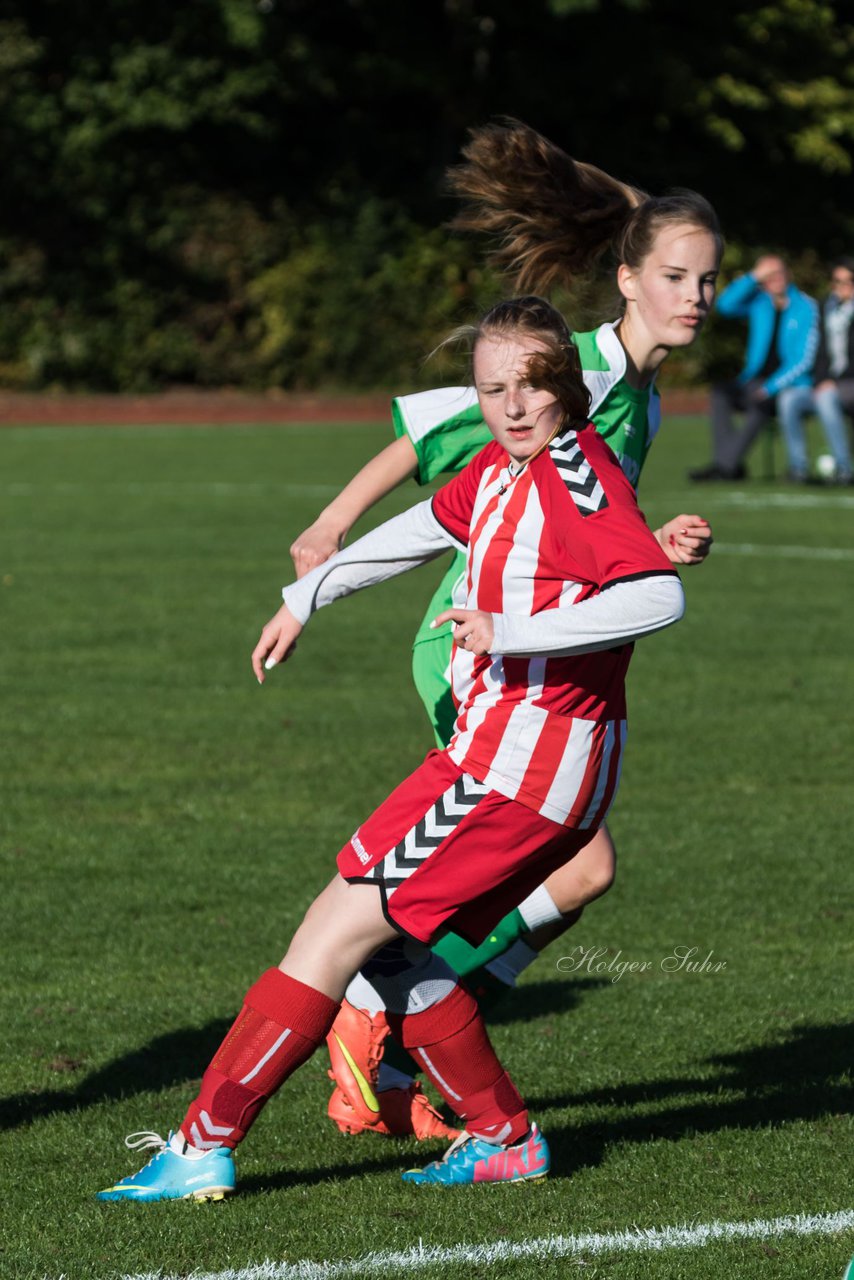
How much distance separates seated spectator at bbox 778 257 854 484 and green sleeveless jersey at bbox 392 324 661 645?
1461cm

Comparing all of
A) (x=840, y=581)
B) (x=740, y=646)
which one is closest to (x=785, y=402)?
(x=840, y=581)

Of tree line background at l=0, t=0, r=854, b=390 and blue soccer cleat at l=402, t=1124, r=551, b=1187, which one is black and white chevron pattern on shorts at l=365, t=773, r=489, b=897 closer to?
blue soccer cleat at l=402, t=1124, r=551, b=1187

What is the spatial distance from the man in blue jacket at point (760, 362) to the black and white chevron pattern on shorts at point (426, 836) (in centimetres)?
1530

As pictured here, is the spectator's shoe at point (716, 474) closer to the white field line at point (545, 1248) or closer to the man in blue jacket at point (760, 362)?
the man in blue jacket at point (760, 362)

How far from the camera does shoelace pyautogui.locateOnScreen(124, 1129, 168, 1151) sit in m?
3.73

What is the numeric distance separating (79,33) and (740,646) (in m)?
28.5

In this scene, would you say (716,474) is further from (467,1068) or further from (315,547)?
(467,1068)

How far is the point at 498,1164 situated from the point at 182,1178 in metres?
0.61

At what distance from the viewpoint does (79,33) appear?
3512 cm

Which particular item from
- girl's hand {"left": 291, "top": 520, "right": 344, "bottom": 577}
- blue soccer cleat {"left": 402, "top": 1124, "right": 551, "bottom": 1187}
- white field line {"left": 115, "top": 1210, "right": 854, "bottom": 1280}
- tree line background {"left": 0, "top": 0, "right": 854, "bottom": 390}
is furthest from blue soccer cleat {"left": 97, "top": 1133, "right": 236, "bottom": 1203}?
tree line background {"left": 0, "top": 0, "right": 854, "bottom": 390}

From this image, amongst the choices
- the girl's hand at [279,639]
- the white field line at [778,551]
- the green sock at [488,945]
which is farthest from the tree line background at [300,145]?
the girl's hand at [279,639]

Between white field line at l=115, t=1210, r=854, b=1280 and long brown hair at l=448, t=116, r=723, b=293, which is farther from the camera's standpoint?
long brown hair at l=448, t=116, r=723, b=293

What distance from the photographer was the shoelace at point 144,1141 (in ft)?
12.3

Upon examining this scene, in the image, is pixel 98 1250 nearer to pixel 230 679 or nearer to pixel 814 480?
pixel 230 679
